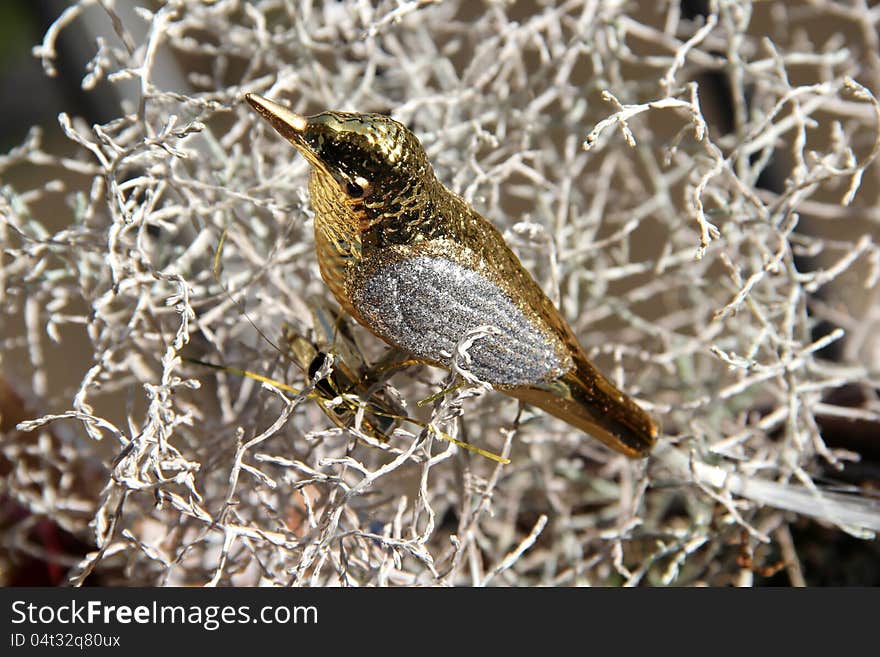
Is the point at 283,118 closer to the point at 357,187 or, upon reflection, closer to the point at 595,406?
the point at 357,187

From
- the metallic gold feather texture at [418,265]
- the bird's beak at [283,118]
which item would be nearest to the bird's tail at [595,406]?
the metallic gold feather texture at [418,265]

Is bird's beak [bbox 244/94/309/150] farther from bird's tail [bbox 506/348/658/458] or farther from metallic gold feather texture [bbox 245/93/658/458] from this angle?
bird's tail [bbox 506/348/658/458]

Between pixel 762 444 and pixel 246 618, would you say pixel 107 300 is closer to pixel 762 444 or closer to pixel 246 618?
pixel 246 618

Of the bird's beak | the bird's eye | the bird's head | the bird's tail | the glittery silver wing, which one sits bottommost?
the bird's tail

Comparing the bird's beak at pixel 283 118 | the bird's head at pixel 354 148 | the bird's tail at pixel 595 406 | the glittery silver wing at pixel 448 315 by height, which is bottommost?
the bird's tail at pixel 595 406

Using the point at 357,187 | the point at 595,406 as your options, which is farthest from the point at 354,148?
the point at 595,406

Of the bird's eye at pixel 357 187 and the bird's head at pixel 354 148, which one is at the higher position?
the bird's head at pixel 354 148

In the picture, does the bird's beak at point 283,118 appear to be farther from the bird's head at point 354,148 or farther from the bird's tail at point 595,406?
the bird's tail at point 595,406

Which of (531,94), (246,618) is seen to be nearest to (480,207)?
(531,94)

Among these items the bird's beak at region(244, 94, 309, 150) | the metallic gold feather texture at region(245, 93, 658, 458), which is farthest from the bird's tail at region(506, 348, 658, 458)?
the bird's beak at region(244, 94, 309, 150)
